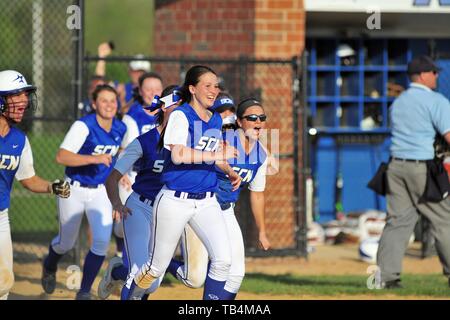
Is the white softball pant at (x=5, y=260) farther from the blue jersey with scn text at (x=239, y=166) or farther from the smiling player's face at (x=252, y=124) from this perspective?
the smiling player's face at (x=252, y=124)

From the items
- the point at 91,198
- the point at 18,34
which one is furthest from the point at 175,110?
the point at 18,34

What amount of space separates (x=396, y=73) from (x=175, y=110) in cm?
924

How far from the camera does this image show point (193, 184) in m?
7.81

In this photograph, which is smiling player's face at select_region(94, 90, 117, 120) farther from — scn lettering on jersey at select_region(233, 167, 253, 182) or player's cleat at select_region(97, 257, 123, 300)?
scn lettering on jersey at select_region(233, 167, 253, 182)

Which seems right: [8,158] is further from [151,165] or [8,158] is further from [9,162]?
[151,165]

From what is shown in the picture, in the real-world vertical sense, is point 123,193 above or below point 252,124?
below

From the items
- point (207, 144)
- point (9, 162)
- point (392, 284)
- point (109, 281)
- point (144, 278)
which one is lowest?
point (392, 284)

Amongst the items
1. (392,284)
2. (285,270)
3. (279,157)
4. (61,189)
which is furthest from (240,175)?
(279,157)

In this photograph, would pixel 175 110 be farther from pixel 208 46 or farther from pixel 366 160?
pixel 366 160

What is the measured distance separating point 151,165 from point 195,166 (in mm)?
926

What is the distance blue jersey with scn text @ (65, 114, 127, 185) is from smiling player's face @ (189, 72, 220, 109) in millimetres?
2526

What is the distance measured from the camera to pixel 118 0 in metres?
72.8

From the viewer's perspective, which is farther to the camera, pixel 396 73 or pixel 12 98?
pixel 396 73

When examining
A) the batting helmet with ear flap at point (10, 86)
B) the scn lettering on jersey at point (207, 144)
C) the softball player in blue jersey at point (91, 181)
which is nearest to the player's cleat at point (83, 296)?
the softball player in blue jersey at point (91, 181)
